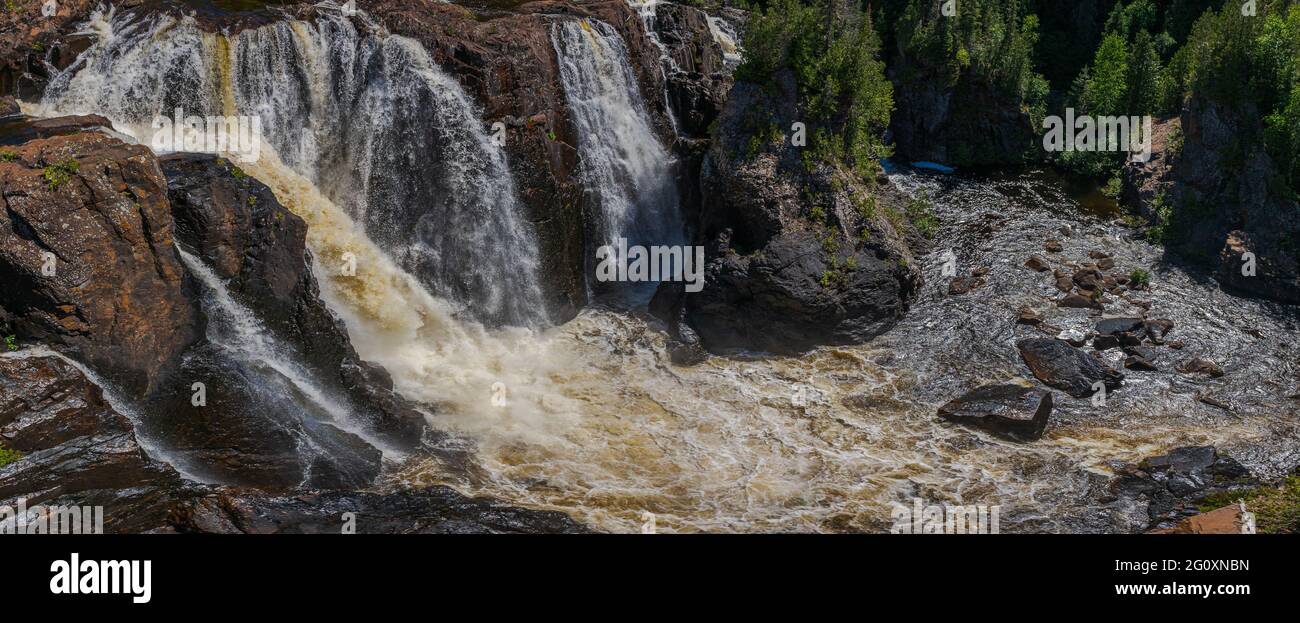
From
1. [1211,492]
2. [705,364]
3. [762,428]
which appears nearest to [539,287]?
[705,364]

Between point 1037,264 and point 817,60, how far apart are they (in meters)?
8.06

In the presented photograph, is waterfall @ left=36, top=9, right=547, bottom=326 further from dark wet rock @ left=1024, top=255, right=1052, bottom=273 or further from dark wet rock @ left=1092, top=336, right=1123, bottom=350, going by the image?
dark wet rock @ left=1024, top=255, right=1052, bottom=273

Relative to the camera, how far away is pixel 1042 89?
34969mm

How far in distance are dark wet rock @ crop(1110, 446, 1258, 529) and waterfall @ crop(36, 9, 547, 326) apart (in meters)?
12.8

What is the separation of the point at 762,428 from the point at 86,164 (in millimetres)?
12820

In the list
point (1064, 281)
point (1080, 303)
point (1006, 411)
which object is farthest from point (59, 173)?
point (1064, 281)

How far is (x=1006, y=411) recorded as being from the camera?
19.0 metres

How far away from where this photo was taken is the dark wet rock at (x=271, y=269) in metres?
17.5

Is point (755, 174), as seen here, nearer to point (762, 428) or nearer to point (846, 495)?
point (762, 428)

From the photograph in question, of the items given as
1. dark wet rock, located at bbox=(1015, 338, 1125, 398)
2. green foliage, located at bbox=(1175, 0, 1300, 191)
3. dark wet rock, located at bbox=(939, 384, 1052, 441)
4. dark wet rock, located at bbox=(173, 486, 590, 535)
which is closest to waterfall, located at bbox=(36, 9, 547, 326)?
dark wet rock, located at bbox=(173, 486, 590, 535)

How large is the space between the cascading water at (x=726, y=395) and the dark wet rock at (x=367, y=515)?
0.85 metres
